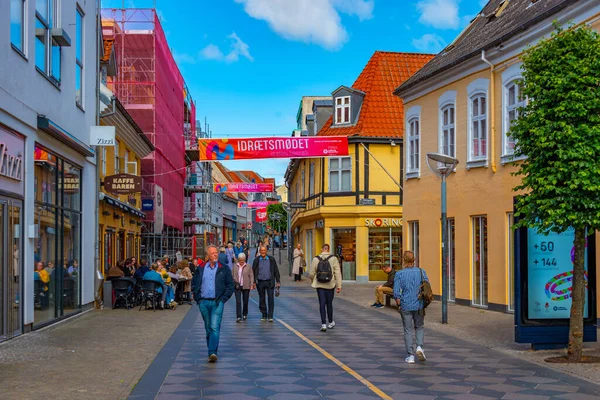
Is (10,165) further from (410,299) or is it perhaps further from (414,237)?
(414,237)

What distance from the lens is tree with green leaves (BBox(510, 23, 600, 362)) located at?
10.9 meters

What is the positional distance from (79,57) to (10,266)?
7360mm

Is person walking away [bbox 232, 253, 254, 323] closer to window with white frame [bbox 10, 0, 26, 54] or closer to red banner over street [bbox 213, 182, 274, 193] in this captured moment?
window with white frame [bbox 10, 0, 26, 54]

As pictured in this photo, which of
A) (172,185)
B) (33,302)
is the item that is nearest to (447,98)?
(33,302)

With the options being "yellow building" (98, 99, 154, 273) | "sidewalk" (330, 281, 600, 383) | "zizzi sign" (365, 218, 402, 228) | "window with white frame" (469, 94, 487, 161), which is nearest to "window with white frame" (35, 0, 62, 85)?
"yellow building" (98, 99, 154, 273)

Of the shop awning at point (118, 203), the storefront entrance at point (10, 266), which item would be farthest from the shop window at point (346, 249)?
the storefront entrance at point (10, 266)

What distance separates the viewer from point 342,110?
36938 millimetres

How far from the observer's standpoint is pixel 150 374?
988 centimetres

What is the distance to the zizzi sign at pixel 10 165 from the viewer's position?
41.3ft

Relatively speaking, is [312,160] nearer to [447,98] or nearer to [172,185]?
[172,185]

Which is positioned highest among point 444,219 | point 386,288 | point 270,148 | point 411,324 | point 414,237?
point 270,148

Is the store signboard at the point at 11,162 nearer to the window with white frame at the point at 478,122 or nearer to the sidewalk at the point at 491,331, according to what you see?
the sidewalk at the point at 491,331

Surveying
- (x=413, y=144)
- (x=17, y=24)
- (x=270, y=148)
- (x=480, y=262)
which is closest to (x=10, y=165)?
(x=17, y=24)

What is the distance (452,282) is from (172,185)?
2568 cm
